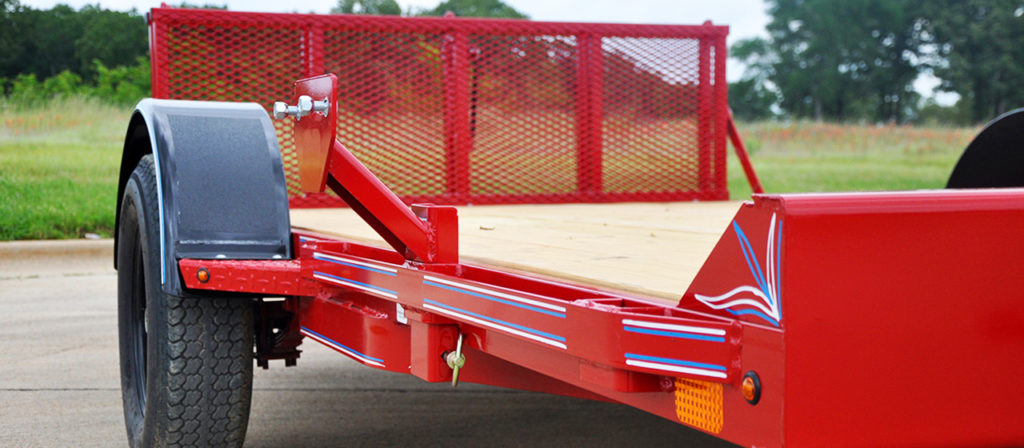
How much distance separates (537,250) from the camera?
3.00 meters

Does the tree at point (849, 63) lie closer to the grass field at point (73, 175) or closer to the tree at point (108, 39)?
the grass field at point (73, 175)

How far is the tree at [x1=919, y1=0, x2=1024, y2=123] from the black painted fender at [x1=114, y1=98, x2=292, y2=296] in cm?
5439

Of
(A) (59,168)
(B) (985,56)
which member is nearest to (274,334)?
(A) (59,168)

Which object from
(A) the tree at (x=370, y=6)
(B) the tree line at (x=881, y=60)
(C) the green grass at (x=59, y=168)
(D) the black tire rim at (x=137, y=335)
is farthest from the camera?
(B) the tree line at (x=881, y=60)

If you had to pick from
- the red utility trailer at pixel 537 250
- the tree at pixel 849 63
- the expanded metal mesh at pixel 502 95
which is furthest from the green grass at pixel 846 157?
the tree at pixel 849 63

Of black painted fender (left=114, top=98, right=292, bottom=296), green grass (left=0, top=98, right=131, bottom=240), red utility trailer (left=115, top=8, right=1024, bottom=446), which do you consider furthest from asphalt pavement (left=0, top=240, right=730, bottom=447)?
green grass (left=0, top=98, right=131, bottom=240)

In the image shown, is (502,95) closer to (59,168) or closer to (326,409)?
(326,409)

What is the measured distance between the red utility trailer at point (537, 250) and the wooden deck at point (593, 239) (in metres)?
0.02

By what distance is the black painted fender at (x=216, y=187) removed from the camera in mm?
2877

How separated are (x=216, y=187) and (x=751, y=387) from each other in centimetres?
178

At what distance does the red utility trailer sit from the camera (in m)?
1.63

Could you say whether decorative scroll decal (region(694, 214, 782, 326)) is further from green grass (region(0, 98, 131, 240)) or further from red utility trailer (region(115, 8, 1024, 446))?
green grass (region(0, 98, 131, 240))

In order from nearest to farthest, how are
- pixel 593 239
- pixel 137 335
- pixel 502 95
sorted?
pixel 593 239 < pixel 137 335 < pixel 502 95

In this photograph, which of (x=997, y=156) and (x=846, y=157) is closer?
(x=997, y=156)
